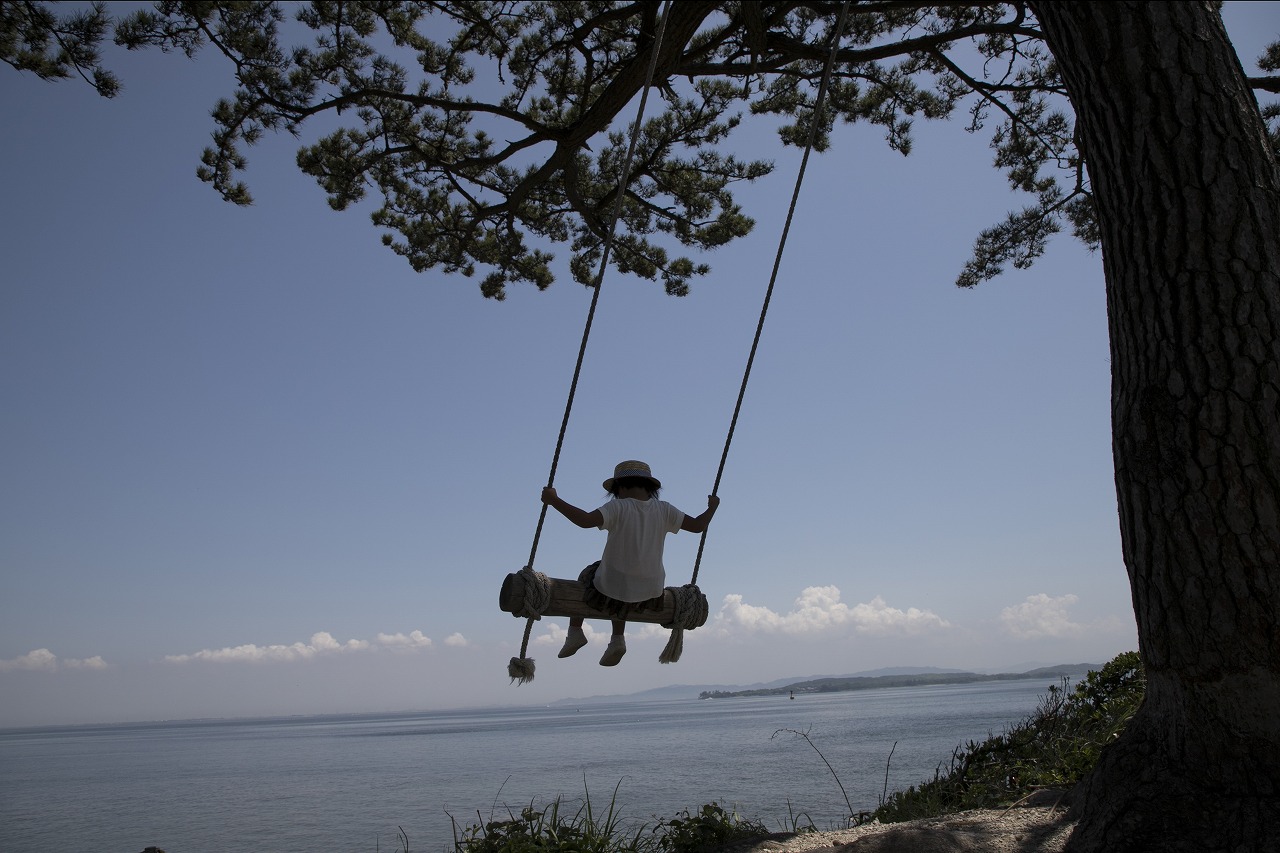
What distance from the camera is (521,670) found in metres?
5.52

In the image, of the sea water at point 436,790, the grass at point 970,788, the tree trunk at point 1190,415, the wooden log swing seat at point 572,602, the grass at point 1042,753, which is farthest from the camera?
the sea water at point 436,790

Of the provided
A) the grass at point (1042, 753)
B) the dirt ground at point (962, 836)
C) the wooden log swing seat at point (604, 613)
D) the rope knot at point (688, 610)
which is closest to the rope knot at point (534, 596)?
the wooden log swing seat at point (604, 613)

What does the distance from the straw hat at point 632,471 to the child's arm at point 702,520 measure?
0.33 metres

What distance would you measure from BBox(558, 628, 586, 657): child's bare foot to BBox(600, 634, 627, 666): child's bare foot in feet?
0.52

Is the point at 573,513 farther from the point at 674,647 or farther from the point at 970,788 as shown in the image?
the point at 970,788

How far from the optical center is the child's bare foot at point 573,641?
18.1 ft

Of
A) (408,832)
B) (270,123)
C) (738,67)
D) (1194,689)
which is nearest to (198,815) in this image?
(408,832)

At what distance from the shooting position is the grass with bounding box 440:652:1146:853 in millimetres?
4629

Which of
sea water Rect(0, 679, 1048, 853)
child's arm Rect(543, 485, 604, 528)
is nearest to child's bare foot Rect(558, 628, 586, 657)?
child's arm Rect(543, 485, 604, 528)

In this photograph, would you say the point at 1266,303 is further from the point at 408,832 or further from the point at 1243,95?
the point at 408,832

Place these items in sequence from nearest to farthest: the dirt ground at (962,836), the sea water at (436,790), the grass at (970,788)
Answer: the dirt ground at (962,836), the grass at (970,788), the sea water at (436,790)

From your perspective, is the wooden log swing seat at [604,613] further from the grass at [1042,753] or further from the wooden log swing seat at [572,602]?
the grass at [1042,753]

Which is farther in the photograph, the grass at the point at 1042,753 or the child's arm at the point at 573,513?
the grass at the point at 1042,753

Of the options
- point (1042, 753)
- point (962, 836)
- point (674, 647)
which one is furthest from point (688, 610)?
point (1042, 753)
